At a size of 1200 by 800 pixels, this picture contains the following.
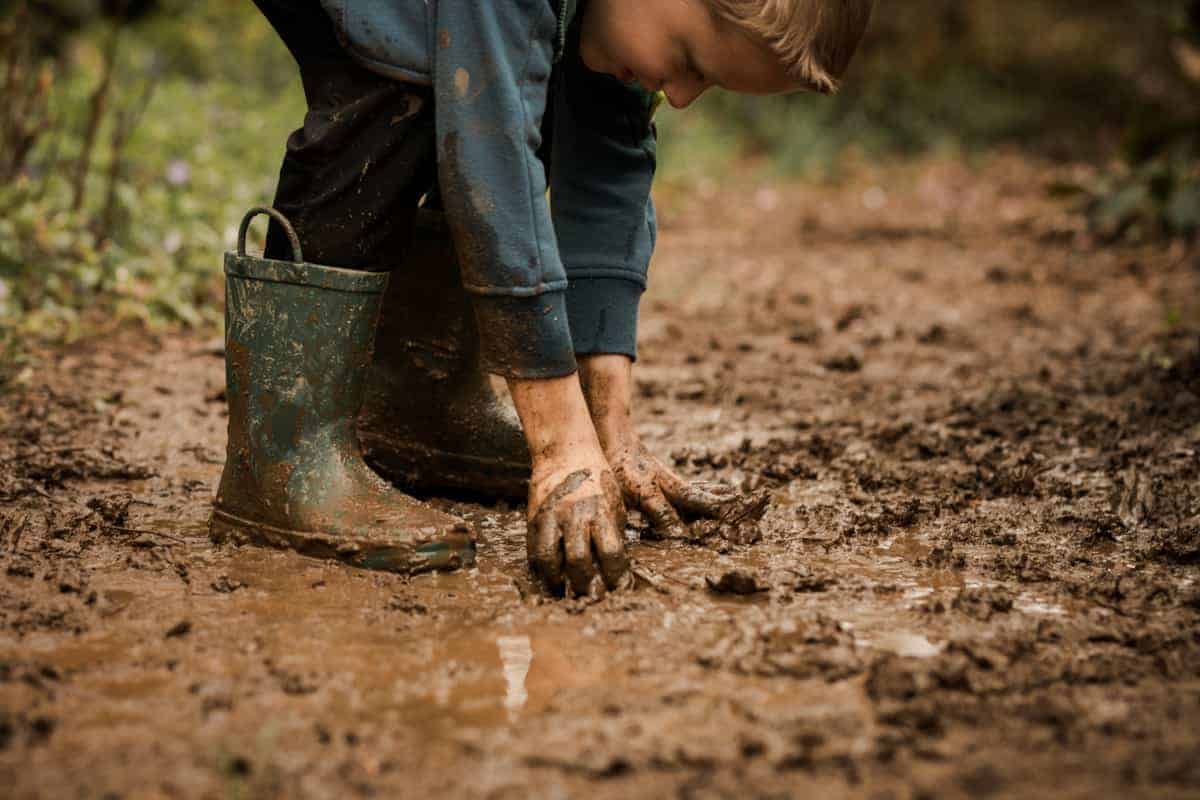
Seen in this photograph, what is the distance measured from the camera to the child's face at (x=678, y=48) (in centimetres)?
179

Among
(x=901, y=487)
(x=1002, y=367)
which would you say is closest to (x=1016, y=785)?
(x=901, y=487)

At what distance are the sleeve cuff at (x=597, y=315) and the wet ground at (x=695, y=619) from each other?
35 centimetres

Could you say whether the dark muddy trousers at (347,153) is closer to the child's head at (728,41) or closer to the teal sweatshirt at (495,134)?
the teal sweatshirt at (495,134)

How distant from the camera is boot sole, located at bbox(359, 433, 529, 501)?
7.23 feet

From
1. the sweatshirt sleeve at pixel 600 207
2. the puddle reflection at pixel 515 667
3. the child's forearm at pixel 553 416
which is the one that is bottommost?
the puddle reflection at pixel 515 667

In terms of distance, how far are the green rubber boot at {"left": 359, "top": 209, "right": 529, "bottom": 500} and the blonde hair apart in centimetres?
69

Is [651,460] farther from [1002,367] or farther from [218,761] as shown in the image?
[1002,367]

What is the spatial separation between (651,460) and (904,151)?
6.96m

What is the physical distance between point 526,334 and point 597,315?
0.35 metres

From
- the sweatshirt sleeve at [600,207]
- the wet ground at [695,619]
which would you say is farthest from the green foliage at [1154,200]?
the sweatshirt sleeve at [600,207]

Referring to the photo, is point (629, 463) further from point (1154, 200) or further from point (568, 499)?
point (1154, 200)

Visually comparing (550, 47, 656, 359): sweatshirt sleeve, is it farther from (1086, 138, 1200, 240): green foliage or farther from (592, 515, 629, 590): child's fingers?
(1086, 138, 1200, 240): green foliage

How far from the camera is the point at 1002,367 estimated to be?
3.26m

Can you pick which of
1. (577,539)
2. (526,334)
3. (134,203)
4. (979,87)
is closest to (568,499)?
(577,539)
